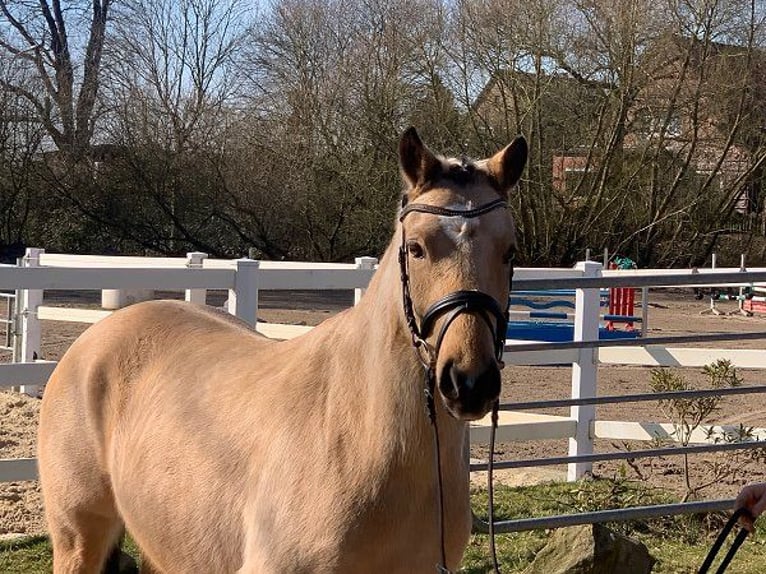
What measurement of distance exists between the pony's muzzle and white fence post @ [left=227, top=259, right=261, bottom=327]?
13.6 ft

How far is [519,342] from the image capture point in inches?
307

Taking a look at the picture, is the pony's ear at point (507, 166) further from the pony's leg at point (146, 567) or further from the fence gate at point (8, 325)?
the fence gate at point (8, 325)

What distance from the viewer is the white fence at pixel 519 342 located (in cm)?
536

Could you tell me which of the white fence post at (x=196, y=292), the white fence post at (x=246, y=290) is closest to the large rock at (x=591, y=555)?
the white fence post at (x=246, y=290)

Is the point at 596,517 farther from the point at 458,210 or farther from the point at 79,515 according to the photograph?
the point at 458,210

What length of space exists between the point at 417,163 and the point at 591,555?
2.86m

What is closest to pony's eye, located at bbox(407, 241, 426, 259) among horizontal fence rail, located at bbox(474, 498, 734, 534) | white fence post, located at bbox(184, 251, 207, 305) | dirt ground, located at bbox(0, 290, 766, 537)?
horizontal fence rail, located at bbox(474, 498, 734, 534)

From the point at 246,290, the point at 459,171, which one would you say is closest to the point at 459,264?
the point at 459,171

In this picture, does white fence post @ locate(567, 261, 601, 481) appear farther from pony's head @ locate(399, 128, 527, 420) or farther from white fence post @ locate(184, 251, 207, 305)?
pony's head @ locate(399, 128, 527, 420)

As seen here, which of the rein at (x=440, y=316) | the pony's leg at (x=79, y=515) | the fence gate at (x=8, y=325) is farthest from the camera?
the fence gate at (x=8, y=325)

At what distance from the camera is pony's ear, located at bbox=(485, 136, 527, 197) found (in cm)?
279

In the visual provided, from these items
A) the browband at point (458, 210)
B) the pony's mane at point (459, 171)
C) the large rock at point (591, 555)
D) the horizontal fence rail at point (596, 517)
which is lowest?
the large rock at point (591, 555)

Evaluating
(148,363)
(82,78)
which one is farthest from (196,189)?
(148,363)

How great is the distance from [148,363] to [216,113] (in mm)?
24185
